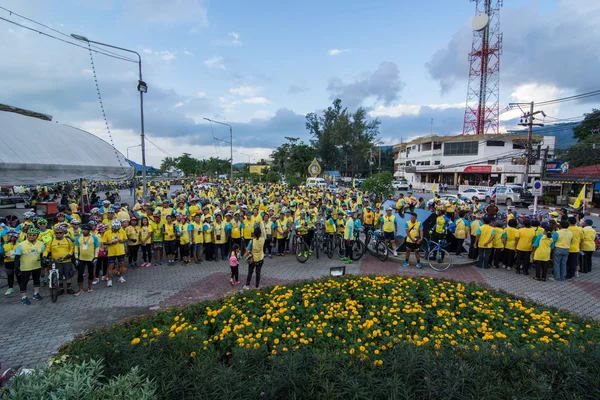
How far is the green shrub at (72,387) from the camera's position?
267 cm

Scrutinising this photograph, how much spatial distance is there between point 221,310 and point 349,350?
91.6 inches

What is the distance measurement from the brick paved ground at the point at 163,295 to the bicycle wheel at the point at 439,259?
239 millimetres

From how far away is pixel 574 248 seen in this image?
8.48 meters

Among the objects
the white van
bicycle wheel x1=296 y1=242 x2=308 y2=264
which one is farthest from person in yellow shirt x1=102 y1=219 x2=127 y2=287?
the white van

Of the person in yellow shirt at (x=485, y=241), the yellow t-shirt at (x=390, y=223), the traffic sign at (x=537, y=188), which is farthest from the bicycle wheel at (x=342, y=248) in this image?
the traffic sign at (x=537, y=188)

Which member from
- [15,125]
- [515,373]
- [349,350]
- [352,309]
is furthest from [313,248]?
[15,125]

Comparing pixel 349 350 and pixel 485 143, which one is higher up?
pixel 485 143

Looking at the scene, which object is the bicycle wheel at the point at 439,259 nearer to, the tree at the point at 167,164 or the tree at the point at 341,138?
the tree at the point at 341,138

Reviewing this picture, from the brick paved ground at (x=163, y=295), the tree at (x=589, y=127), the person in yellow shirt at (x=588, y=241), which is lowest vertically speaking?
the brick paved ground at (x=163, y=295)

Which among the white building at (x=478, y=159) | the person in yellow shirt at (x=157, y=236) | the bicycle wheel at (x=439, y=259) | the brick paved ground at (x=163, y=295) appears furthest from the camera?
the white building at (x=478, y=159)

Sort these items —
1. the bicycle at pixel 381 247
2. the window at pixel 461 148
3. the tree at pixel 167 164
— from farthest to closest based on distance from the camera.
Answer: the tree at pixel 167 164 → the window at pixel 461 148 → the bicycle at pixel 381 247

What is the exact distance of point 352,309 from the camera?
536cm

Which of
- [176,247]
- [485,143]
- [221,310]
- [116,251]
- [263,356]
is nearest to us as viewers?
[263,356]

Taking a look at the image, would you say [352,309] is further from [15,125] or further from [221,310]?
[15,125]
